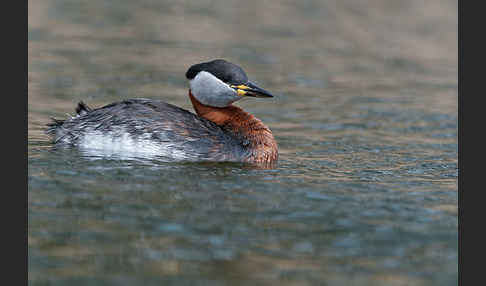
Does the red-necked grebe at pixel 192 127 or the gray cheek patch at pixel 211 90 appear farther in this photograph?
the gray cheek patch at pixel 211 90

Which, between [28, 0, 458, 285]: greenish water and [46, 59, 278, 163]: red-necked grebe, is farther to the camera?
[46, 59, 278, 163]: red-necked grebe

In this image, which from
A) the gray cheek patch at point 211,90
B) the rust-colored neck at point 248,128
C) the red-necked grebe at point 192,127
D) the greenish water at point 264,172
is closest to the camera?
the greenish water at point 264,172

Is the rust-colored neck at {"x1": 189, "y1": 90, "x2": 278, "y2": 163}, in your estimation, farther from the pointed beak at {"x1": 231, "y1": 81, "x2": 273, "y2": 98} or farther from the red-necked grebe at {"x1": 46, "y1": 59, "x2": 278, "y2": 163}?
the pointed beak at {"x1": 231, "y1": 81, "x2": 273, "y2": 98}

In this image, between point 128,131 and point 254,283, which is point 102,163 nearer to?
point 128,131

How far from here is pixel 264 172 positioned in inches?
348

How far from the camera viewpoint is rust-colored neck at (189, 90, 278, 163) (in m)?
9.33

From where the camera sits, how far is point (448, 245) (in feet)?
21.4

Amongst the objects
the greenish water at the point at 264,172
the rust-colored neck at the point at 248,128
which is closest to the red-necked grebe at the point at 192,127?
the rust-colored neck at the point at 248,128

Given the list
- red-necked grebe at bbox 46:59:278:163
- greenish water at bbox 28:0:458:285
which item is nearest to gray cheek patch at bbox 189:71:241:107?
red-necked grebe at bbox 46:59:278:163

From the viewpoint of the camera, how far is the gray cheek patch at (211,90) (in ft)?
31.2

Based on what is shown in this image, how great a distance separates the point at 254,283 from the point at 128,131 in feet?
13.1

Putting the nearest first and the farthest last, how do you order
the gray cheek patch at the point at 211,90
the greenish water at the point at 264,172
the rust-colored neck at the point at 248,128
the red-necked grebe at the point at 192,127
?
the greenish water at the point at 264,172 < the red-necked grebe at the point at 192,127 < the rust-colored neck at the point at 248,128 < the gray cheek patch at the point at 211,90

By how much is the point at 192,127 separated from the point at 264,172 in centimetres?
104

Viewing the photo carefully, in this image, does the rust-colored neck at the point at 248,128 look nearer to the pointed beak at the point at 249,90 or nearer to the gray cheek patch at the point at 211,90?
the gray cheek patch at the point at 211,90
